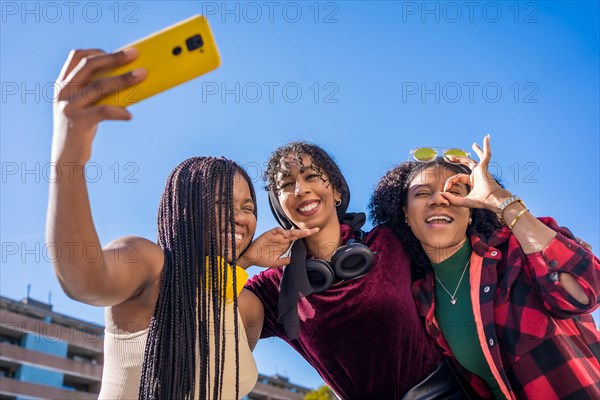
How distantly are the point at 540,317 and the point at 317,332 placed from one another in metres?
1.42

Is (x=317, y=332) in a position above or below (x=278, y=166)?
below

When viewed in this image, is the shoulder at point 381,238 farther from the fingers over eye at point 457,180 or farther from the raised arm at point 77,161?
the raised arm at point 77,161

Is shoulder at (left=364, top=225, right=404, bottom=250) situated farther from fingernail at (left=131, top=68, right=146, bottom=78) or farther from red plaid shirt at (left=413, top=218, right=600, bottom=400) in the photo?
fingernail at (left=131, top=68, right=146, bottom=78)

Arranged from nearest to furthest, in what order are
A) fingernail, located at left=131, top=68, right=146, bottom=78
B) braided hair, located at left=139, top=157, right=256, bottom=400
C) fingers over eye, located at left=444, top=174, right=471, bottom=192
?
fingernail, located at left=131, top=68, right=146, bottom=78 < braided hair, located at left=139, top=157, right=256, bottom=400 < fingers over eye, located at left=444, top=174, right=471, bottom=192

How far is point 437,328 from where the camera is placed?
13.3ft

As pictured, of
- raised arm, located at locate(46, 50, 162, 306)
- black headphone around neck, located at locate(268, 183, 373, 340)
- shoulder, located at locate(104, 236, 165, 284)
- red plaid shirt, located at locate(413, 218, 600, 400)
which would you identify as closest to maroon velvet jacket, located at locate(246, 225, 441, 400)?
black headphone around neck, located at locate(268, 183, 373, 340)

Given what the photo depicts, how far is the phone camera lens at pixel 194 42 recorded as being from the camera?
7.16ft

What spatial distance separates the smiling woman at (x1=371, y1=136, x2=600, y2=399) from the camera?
350 centimetres

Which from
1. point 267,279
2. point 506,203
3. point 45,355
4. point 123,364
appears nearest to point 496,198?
point 506,203

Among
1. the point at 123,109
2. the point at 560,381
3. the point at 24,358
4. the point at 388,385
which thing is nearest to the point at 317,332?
the point at 388,385

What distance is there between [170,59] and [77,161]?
0.48 meters

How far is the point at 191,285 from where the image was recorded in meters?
2.87

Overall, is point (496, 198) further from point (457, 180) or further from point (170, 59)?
point (170, 59)

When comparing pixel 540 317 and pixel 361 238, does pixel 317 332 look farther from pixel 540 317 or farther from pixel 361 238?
pixel 540 317
